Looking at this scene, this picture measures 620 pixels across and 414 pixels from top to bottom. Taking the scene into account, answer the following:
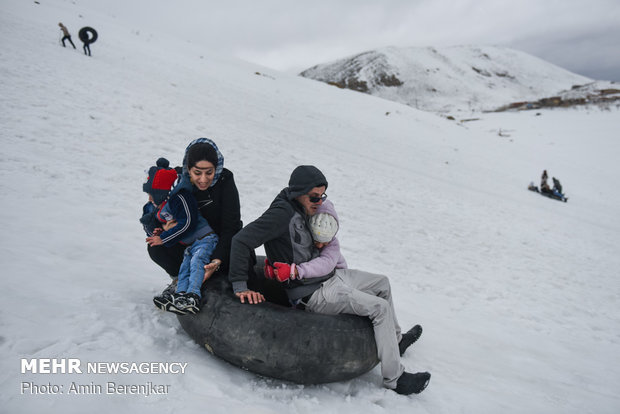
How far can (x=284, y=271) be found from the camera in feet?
8.95

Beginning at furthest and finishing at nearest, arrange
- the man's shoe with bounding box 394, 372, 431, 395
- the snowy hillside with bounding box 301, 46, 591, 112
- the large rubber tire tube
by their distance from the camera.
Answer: the snowy hillside with bounding box 301, 46, 591, 112 < the man's shoe with bounding box 394, 372, 431, 395 < the large rubber tire tube

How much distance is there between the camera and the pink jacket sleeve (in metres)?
2.81

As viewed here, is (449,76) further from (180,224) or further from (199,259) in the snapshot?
(199,259)

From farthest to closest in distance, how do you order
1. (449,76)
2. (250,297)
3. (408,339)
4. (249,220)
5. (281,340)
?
(449,76) → (249,220) → (408,339) → (250,297) → (281,340)

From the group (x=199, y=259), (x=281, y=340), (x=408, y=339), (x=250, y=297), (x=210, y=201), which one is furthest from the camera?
(x=408, y=339)

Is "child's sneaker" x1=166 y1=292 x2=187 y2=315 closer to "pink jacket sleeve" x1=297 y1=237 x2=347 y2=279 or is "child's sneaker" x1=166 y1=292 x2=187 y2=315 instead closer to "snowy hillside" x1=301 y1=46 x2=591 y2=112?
"pink jacket sleeve" x1=297 y1=237 x2=347 y2=279

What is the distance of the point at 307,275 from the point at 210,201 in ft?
4.02

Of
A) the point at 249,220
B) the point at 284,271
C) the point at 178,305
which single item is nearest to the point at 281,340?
the point at 284,271

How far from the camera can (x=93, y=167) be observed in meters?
6.27

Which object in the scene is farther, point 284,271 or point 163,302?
point 284,271

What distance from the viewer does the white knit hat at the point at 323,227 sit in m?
2.91

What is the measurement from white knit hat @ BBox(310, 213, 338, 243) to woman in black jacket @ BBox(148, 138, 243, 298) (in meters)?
0.85

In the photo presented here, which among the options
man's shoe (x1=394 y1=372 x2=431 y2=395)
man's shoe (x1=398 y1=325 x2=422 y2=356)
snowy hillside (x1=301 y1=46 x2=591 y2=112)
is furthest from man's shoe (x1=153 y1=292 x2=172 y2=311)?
snowy hillside (x1=301 y1=46 x2=591 y2=112)

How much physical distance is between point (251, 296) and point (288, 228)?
67 centimetres
